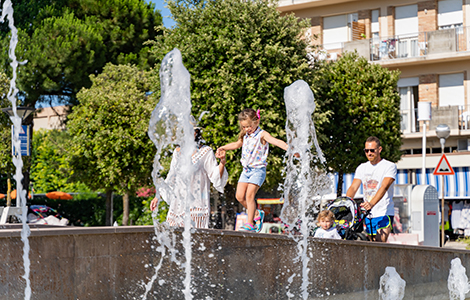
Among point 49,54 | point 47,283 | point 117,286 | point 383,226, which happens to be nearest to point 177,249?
point 117,286

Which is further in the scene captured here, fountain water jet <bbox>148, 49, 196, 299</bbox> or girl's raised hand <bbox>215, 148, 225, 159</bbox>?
girl's raised hand <bbox>215, 148, 225, 159</bbox>

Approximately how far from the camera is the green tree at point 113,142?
72.2 feet

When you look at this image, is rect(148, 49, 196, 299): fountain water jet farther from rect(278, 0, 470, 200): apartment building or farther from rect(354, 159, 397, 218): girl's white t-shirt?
rect(278, 0, 470, 200): apartment building

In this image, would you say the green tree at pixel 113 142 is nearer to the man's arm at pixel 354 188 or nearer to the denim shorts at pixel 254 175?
the denim shorts at pixel 254 175

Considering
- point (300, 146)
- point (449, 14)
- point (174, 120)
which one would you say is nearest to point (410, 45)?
point (449, 14)

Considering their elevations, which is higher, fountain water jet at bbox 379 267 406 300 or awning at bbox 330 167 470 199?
awning at bbox 330 167 470 199

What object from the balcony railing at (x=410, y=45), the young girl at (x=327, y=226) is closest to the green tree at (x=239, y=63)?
the balcony railing at (x=410, y=45)

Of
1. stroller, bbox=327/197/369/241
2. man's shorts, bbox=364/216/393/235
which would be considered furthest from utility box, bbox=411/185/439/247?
stroller, bbox=327/197/369/241

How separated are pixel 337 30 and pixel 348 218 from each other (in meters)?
25.4

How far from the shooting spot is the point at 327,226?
7074 mm

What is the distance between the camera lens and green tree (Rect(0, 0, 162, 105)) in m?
28.0

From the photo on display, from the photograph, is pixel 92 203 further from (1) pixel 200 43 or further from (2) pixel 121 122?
(1) pixel 200 43

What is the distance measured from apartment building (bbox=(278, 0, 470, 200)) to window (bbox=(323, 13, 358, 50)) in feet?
0.17

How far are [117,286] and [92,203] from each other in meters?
25.5
